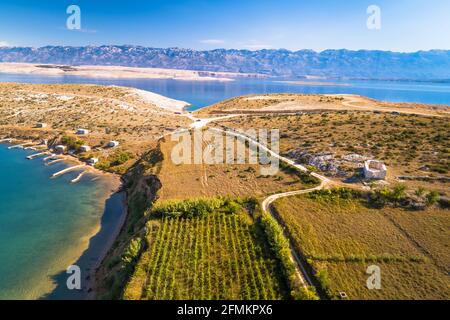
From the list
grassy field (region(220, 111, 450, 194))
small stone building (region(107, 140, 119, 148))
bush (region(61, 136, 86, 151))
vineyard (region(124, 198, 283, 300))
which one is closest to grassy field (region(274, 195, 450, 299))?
vineyard (region(124, 198, 283, 300))

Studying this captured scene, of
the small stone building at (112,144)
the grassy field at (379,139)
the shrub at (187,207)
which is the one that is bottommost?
the shrub at (187,207)

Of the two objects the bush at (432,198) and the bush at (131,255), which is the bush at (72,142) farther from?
the bush at (432,198)

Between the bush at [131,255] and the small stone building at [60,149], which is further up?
the small stone building at [60,149]

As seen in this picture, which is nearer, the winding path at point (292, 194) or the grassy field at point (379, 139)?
the winding path at point (292, 194)

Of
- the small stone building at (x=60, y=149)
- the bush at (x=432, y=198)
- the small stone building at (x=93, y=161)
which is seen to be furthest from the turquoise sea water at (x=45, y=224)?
the bush at (x=432, y=198)
